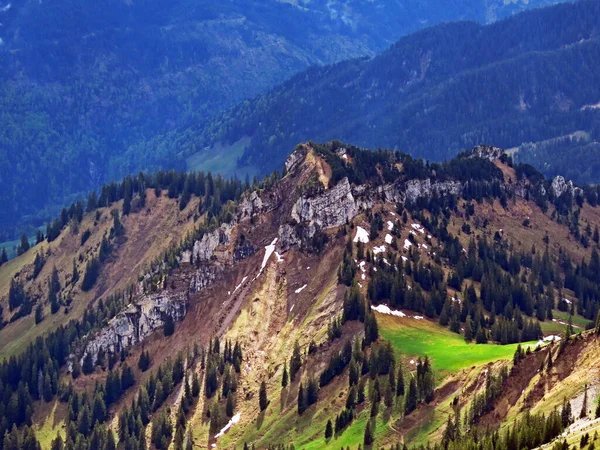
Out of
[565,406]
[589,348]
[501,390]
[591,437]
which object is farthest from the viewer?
[501,390]

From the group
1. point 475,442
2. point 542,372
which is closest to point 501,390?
point 542,372

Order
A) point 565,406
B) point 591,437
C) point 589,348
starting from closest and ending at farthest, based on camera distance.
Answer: point 591,437, point 565,406, point 589,348

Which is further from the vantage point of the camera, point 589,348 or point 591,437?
point 589,348

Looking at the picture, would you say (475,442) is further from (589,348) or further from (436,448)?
(589,348)

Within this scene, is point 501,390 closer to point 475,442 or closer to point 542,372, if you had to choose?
point 542,372

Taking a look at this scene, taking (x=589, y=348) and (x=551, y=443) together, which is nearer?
(x=551, y=443)

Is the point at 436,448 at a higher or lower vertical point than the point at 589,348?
lower

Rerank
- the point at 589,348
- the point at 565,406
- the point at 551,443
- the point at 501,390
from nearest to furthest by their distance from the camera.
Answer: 1. the point at 551,443
2. the point at 565,406
3. the point at 589,348
4. the point at 501,390

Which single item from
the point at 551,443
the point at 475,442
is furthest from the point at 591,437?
the point at 475,442

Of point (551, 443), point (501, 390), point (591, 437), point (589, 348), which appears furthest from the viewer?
point (501, 390)
